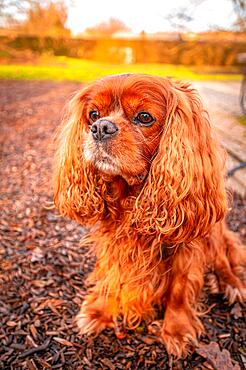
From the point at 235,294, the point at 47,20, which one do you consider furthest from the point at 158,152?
the point at 47,20

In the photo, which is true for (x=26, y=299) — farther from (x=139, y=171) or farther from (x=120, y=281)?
(x=139, y=171)

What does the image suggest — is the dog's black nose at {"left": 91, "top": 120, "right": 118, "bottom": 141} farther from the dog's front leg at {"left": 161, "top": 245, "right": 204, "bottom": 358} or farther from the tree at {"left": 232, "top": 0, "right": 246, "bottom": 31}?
the tree at {"left": 232, "top": 0, "right": 246, "bottom": 31}

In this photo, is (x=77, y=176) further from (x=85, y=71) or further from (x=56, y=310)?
(x=85, y=71)

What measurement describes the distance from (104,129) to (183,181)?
50cm

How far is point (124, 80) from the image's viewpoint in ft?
6.38

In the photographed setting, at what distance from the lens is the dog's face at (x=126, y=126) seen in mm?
1827

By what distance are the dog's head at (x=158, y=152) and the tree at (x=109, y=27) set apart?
3709cm

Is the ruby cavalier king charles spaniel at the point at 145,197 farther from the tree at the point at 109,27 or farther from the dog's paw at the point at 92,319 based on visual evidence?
the tree at the point at 109,27

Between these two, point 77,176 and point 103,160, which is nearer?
point 103,160

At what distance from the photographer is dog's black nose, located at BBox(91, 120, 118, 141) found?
180 centimetres

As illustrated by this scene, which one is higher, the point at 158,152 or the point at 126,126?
the point at 126,126

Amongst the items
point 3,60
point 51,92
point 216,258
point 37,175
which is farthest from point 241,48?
point 216,258

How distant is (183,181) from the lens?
1.95 m

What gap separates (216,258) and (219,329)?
0.50m
